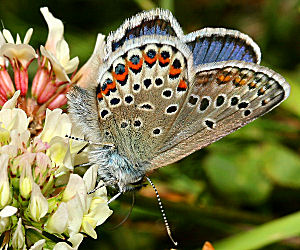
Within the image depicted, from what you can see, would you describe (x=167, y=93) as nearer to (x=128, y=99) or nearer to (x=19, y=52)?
(x=128, y=99)

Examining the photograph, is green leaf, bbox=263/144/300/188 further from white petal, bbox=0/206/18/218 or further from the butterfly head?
white petal, bbox=0/206/18/218

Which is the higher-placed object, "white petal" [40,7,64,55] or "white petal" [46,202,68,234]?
"white petal" [40,7,64,55]

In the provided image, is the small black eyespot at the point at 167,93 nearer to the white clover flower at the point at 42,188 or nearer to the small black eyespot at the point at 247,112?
the small black eyespot at the point at 247,112

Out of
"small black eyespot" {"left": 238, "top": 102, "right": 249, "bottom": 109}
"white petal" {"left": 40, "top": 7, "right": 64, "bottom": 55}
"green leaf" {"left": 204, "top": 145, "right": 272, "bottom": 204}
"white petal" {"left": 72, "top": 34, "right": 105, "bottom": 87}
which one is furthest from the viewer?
"green leaf" {"left": 204, "top": 145, "right": 272, "bottom": 204}

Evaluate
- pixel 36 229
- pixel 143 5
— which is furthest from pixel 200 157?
pixel 36 229

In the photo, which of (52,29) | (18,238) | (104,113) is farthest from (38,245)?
(52,29)

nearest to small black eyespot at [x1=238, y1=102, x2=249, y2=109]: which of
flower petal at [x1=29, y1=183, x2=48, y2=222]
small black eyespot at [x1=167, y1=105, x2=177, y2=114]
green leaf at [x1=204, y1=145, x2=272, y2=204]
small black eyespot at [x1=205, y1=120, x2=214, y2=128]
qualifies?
small black eyespot at [x1=205, y1=120, x2=214, y2=128]
